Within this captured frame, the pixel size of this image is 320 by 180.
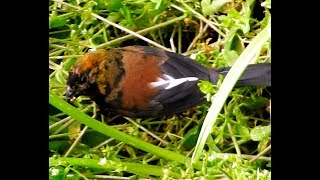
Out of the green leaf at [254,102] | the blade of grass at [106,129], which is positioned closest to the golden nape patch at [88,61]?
the blade of grass at [106,129]

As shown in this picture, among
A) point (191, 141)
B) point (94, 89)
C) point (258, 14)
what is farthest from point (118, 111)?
point (258, 14)

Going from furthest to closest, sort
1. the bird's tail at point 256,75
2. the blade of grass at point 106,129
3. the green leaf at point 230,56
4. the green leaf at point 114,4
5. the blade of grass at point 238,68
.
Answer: the green leaf at point 114,4, the green leaf at point 230,56, the bird's tail at point 256,75, the blade of grass at point 106,129, the blade of grass at point 238,68

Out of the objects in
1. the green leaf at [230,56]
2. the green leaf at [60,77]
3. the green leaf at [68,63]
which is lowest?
the green leaf at [60,77]

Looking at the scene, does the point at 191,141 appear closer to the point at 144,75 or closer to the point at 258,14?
the point at 144,75

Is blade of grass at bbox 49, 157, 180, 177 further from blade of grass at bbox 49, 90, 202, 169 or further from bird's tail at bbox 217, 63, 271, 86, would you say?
bird's tail at bbox 217, 63, 271, 86

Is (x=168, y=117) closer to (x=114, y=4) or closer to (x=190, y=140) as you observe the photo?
(x=190, y=140)

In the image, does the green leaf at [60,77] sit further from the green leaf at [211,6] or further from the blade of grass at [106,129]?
the green leaf at [211,6]

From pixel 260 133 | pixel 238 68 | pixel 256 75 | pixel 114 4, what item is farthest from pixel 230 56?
pixel 238 68

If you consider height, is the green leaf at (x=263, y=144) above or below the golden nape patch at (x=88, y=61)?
below
